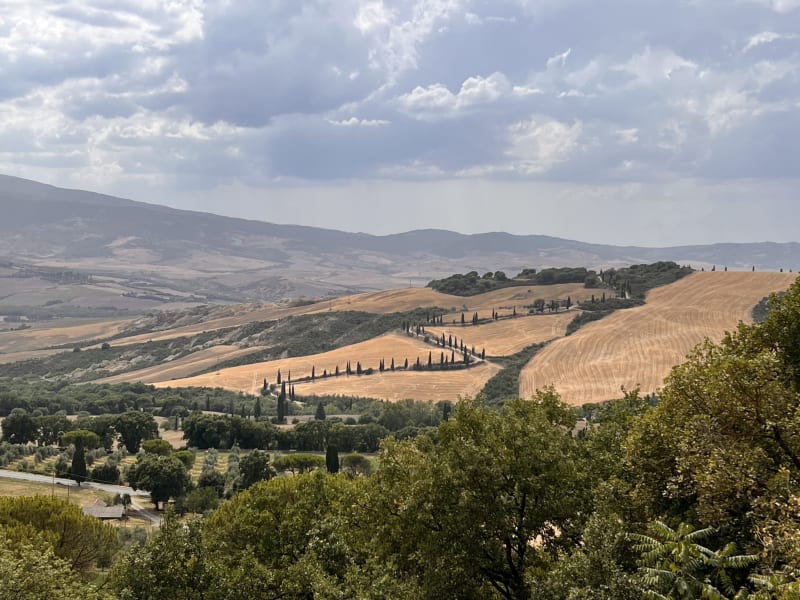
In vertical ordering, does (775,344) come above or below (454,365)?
above

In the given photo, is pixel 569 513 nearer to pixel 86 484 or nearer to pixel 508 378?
pixel 86 484

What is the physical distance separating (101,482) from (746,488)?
A: 86.3 metres

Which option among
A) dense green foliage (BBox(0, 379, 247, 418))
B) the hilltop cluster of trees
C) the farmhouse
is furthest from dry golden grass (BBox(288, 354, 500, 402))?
the hilltop cluster of trees

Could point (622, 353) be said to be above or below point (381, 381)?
above

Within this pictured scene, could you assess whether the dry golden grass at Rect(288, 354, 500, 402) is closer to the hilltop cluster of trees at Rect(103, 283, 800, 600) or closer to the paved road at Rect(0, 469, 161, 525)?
the paved road at Rect(0, 469, 161, 525)

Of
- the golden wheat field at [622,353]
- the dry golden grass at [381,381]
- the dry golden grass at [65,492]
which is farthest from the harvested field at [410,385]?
the dry golden grass at [65,492]

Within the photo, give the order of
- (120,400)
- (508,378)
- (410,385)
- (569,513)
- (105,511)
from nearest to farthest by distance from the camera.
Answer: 1. (569,513)
2. (105,511)
3. (120,400)
4. (508,378)
5. (410,385)

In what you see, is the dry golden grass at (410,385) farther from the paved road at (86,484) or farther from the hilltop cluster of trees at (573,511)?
the hilltop cluster of trees at (573,511)

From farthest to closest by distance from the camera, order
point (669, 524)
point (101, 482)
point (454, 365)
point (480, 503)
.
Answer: point (454, 365) → point (101, 482) → point (480, 503) → point (669, 524)

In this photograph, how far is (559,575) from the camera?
69.3 ft

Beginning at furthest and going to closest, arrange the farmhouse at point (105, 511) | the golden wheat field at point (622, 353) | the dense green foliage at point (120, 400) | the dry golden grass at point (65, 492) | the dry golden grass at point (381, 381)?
the dry golden grass at point (381, 381)
the dense green foliage at point (120, 400)
the golden wheat field at point (622, 353)
the dry golden grass at point (65, 492)
the farmhouse at point (105, 511)

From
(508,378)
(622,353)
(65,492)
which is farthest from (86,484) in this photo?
(622,353)

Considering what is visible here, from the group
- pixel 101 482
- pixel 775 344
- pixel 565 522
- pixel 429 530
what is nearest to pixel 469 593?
pixel 429 530

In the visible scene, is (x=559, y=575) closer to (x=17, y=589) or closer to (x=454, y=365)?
(x=17, y=589)
